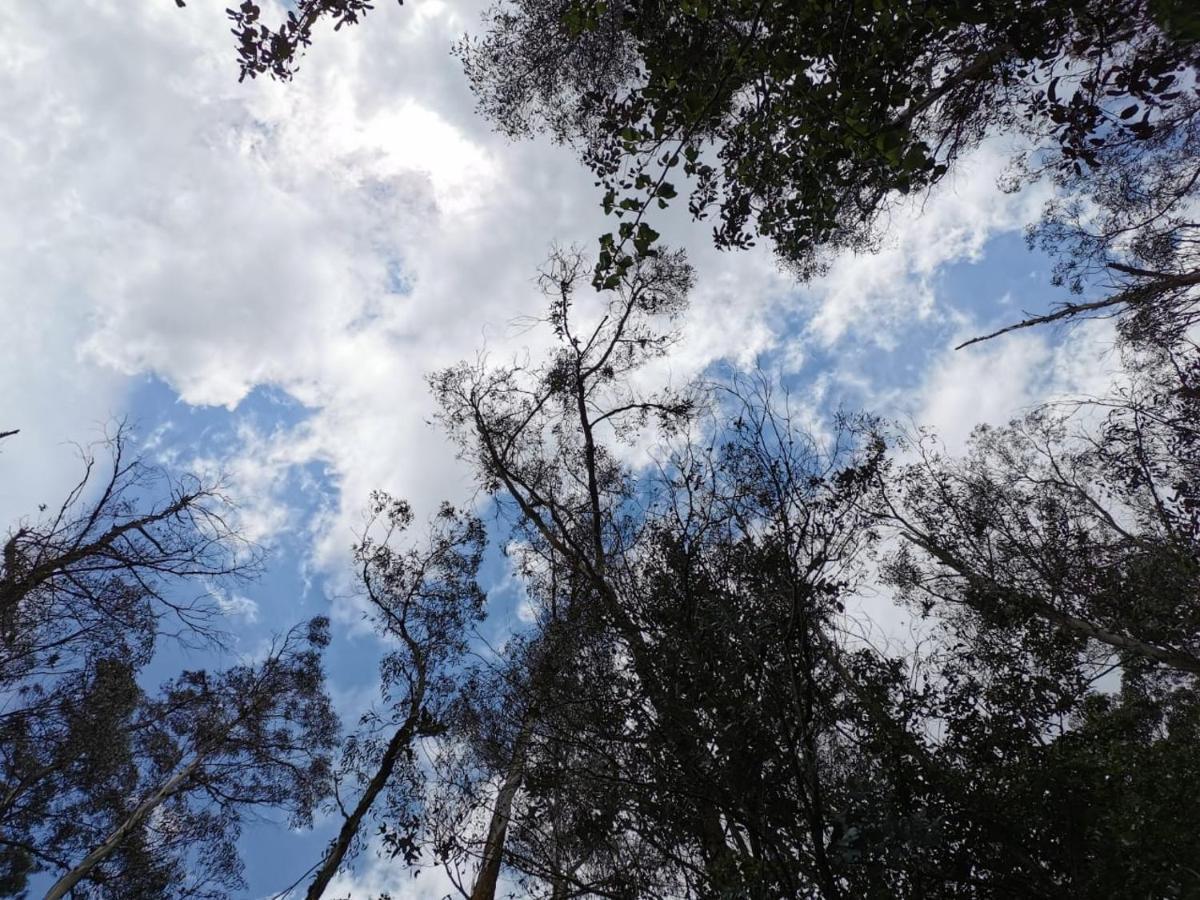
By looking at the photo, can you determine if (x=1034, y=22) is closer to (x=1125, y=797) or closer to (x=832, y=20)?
(x=832, y=20)

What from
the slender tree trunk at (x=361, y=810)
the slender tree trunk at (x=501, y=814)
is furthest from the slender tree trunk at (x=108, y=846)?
the slender tree trunk at (x=501, y=814)

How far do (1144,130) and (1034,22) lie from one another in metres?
0.82

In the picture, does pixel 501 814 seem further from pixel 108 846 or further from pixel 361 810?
pixel 108 846

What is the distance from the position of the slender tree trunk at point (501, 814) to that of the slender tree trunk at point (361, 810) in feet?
9.06

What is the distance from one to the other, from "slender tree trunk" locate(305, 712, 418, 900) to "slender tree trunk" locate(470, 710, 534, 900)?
276 centimetres

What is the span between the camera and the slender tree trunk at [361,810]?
29.2 ft

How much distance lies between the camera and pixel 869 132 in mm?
2949

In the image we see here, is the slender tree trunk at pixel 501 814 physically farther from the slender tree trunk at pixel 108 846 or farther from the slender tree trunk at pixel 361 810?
the slender tree trunk at pixel 108 846

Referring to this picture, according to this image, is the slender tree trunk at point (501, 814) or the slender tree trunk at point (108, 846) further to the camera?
the slender tree trunk at point (108, 846)

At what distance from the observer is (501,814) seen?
7512mm

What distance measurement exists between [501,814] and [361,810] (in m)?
3.86

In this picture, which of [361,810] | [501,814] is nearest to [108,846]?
[361,810]

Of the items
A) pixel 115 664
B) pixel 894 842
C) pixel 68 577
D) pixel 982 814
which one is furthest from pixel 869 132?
pixel 115 664

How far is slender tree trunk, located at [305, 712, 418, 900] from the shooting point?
351 inches
